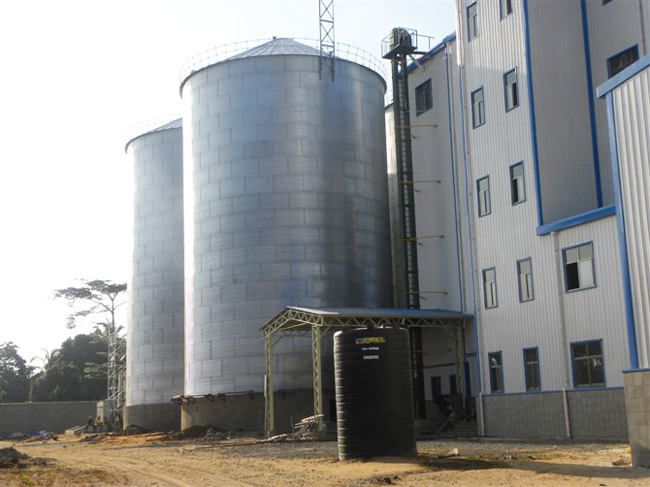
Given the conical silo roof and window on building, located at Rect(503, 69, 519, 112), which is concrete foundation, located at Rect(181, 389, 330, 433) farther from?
the conical silo roof

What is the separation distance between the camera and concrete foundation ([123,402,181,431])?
168 feet

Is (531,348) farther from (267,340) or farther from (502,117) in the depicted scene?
(267,340)

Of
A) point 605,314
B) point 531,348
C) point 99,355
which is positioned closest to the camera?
point 605,314

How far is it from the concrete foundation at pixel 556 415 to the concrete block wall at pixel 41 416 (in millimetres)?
48191

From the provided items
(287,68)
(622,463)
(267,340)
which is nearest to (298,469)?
(622,463)

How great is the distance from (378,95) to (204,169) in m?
10.3

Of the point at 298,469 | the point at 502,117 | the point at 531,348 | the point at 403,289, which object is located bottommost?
the point at 298,469

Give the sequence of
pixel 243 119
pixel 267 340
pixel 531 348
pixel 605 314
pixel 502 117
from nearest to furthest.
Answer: pixel 605 314 < pixel 531 348 < pixel 502 117 < pixel 267 340 < pixel 243 119

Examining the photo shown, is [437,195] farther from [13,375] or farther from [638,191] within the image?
[13,375]

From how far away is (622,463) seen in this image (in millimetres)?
19812

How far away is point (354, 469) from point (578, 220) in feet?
47.9

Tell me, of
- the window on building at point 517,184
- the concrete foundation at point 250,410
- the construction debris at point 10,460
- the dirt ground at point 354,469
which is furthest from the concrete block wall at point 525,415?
the construction debris at point 10,460

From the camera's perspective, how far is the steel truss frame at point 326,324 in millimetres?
35594

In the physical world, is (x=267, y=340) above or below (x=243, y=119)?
below
